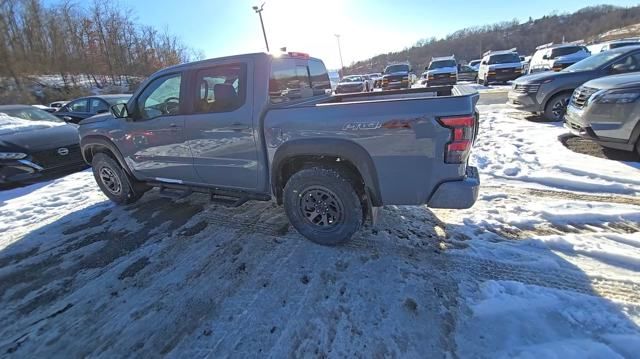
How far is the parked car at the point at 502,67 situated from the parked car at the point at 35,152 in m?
19.8

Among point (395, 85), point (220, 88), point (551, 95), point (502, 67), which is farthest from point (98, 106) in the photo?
point (502, 67)

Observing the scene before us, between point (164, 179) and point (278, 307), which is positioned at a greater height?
point (164, 179)

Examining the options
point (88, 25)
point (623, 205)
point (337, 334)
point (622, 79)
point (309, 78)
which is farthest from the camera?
point (88, 25)

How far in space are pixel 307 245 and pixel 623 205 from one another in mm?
3561

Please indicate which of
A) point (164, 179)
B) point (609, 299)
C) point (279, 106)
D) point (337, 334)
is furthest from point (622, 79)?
point (164, 179)

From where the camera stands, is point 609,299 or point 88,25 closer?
point 609,299

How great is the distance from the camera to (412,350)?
206cm

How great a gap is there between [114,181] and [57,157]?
110 inches

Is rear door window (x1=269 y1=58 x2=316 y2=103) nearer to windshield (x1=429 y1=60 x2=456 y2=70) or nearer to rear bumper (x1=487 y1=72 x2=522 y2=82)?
windshield (x1=429 y1=60 x2=456 y2=70)

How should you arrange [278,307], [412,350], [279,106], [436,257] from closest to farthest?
[412,350] → [278,307] → [436,257] → [279,106]

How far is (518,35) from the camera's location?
93.2 metres

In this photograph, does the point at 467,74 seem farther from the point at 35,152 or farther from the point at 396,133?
the point at 35,152

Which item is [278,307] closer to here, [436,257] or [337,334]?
[337,334]

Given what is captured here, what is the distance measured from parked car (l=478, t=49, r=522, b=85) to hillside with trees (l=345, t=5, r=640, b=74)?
61111 millimetres
